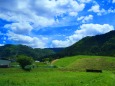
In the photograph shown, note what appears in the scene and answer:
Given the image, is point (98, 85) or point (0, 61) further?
point (0, 61)

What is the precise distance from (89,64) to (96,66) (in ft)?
18.6

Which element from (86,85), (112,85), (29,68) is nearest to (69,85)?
(86,85)

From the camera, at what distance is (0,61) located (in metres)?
180

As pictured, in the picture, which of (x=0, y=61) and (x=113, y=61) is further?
(x=0, y=61)

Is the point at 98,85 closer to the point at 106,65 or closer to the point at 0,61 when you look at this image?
the point at 106,65

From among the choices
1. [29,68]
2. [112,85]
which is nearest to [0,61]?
[29,68]

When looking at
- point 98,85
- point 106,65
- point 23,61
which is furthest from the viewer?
point 106,65

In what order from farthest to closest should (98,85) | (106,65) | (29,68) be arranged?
1. (106,65)
2. (29,68)
3. (98,85)

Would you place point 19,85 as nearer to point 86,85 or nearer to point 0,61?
point 86,85

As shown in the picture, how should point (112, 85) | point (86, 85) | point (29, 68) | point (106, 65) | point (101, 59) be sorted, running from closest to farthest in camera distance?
1. point (86, 85)
2. point (112, 85)
3. point (29, 68)
4. point (106, 65)
5. point (101, 59)

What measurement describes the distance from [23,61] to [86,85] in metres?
71.4

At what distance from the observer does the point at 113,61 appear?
446ft

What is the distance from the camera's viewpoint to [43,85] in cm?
3600

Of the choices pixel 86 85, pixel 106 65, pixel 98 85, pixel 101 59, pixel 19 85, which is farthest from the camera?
pixel 101 59
